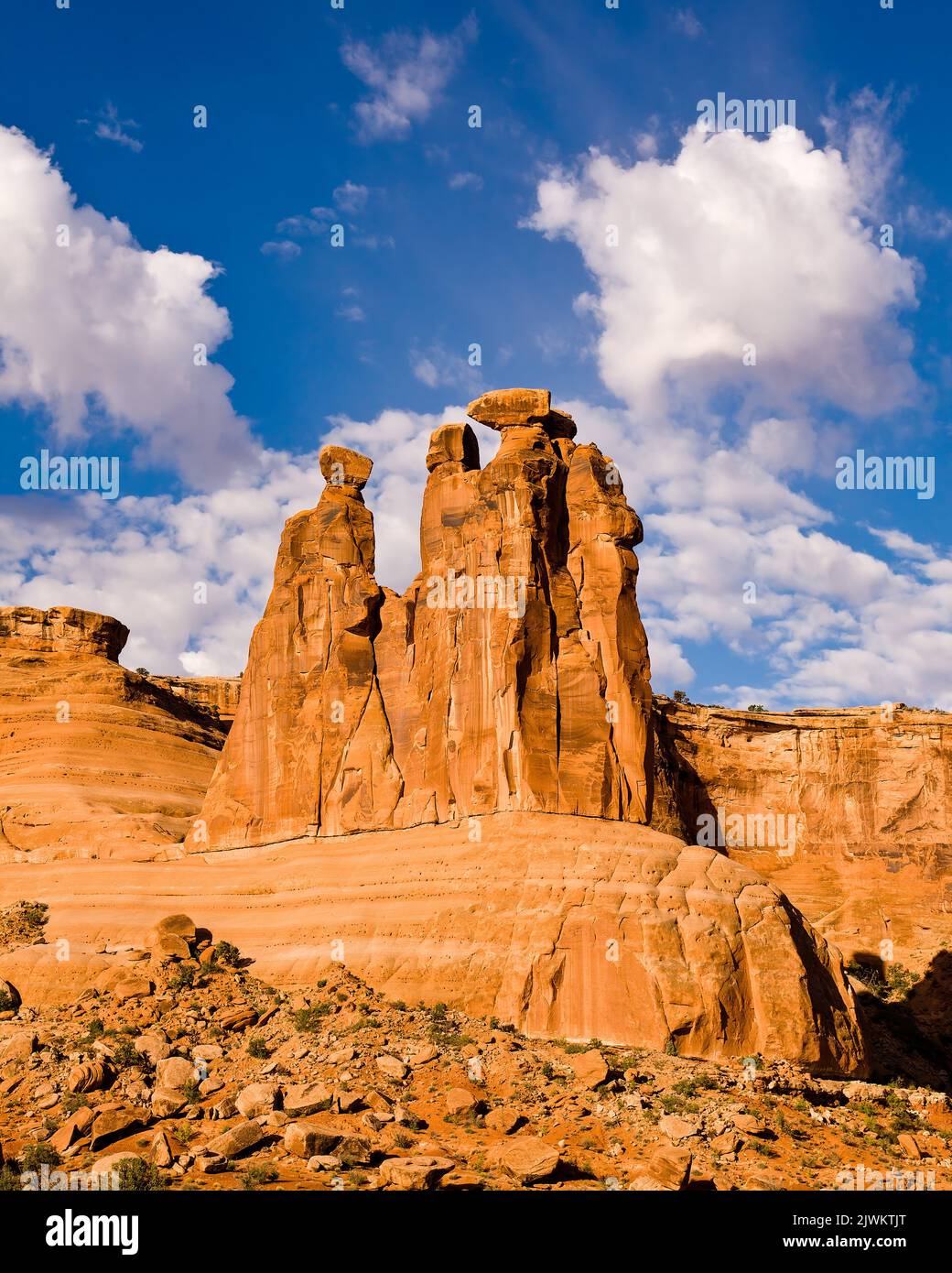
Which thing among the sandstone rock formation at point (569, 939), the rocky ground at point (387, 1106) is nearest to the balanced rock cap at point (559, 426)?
the sandstone rock formation at point (569, 939)

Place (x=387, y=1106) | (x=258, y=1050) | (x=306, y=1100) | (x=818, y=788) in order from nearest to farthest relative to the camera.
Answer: (x=387, y=1106), (x=306, y=1100), (x=258, y=1050), (x=818, y=788)

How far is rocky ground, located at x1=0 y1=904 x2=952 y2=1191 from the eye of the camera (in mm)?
28422

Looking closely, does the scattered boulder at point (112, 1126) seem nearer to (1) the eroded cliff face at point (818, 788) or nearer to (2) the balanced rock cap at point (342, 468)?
(2) the balanced rock cap at point (342, 468)

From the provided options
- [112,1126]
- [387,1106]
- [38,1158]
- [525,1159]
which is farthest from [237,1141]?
[525,1159]

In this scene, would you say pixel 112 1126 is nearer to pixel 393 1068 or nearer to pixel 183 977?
pixel 393 1068

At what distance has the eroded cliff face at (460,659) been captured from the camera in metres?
43.8

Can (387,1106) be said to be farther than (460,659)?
No

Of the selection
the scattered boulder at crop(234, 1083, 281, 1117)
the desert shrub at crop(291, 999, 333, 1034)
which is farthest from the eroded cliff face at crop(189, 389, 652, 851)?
the scattered boulder at crop(234, 1083, 281, 1117)

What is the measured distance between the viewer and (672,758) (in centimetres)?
7369

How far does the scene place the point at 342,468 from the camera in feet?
178

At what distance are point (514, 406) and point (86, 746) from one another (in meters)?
29.7
